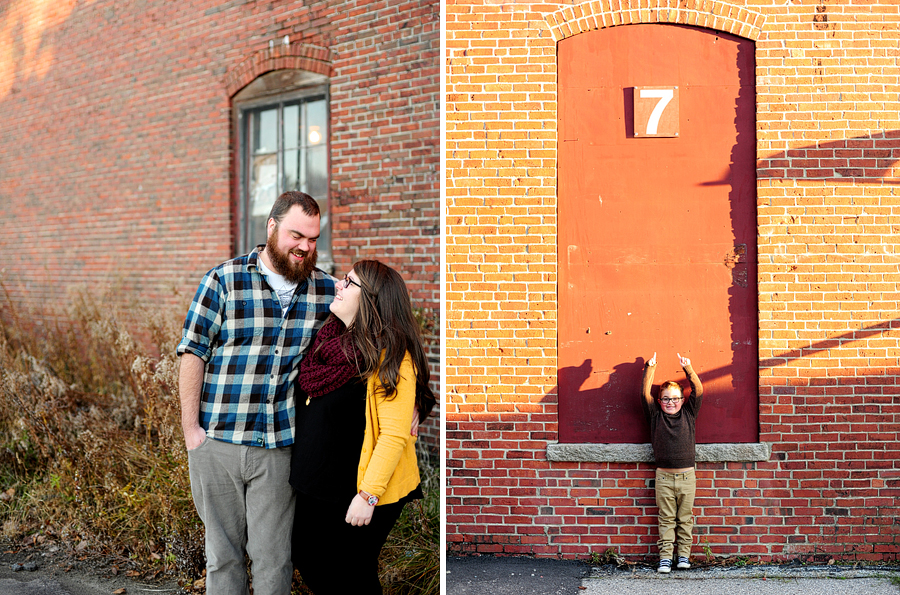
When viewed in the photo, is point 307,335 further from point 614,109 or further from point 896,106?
point 896,106

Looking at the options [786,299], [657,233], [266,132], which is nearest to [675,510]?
[786,299]

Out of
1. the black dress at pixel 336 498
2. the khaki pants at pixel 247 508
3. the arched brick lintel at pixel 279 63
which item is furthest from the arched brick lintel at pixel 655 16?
the arched brick lintel at pixel 279 63

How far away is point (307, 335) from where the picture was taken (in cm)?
340

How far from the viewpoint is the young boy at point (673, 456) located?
3.29 meters

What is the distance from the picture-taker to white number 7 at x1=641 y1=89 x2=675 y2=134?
356cm

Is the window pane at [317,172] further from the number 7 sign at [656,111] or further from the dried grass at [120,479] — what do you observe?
the number 7 sign at [656,111]

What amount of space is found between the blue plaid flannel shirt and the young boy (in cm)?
175

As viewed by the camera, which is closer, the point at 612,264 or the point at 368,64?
the point at 612,264

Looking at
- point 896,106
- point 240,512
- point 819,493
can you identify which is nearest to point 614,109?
point 896,106

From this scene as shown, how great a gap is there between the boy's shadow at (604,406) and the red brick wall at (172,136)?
226 centimetres

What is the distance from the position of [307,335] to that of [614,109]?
199 centimetres

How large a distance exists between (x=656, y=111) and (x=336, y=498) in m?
2.50

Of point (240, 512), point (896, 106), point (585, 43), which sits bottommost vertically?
point (240, 512)

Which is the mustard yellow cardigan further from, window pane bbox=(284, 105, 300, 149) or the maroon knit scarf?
window pane bbox=(284, 105, 300, 149)
